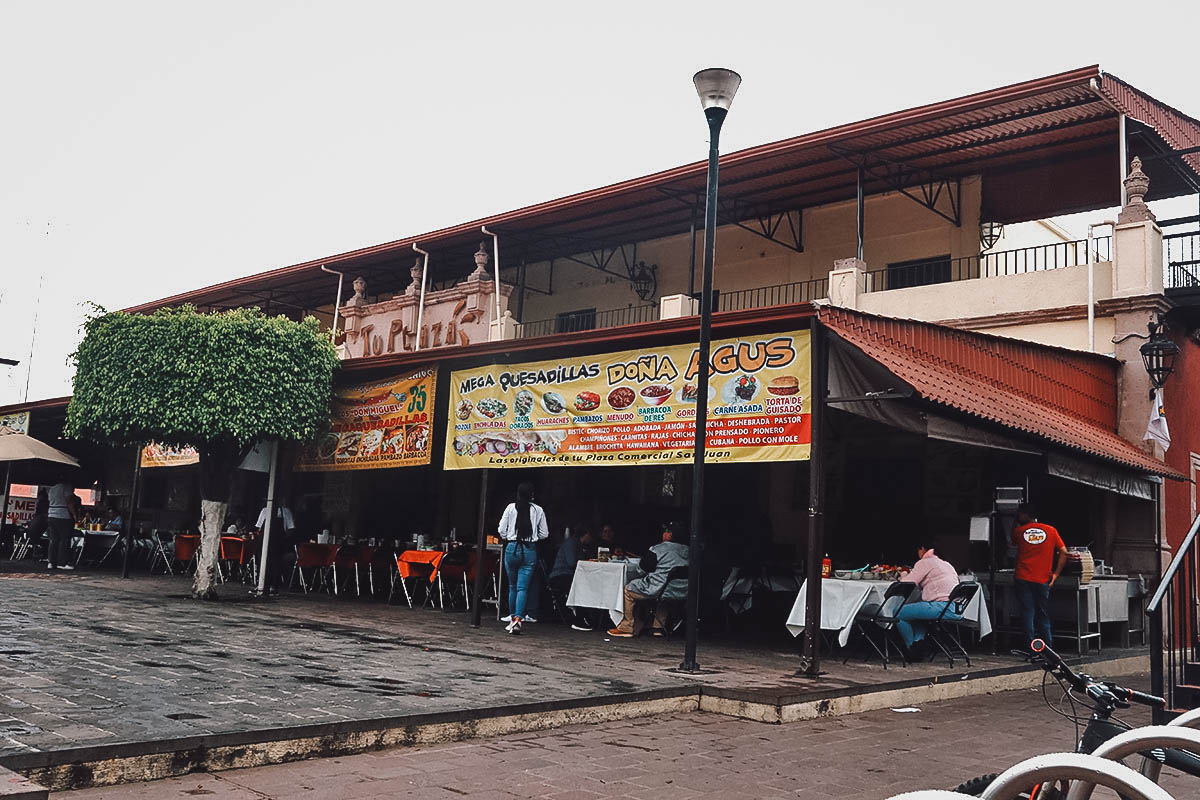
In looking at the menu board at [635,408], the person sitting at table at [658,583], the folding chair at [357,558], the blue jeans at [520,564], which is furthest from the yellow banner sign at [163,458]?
the person sitting at table at [658,583]

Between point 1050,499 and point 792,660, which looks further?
point 1050,499

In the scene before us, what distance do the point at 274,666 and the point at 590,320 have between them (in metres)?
14.4

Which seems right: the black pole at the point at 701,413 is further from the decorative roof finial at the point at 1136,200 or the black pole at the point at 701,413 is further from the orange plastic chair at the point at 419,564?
the decorative roof finial at the point at 1136,200

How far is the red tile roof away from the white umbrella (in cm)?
1492

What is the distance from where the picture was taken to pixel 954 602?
32.8ft

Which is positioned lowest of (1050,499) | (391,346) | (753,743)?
(753,743)

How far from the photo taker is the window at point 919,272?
17.3m

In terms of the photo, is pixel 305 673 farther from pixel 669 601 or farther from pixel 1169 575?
pixel 1169 575

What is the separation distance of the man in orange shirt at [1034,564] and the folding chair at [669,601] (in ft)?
11.8

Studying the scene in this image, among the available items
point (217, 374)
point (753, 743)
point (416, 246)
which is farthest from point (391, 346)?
point (753, 743)

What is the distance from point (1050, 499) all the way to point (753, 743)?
9.24 m

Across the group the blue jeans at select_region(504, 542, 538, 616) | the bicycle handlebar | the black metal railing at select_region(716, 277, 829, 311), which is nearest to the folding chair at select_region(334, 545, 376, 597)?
the blue jeans at select_region(504, 542, 538, 616)

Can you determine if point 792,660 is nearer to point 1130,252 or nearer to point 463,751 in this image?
point 463,751

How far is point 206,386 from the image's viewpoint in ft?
41.6
